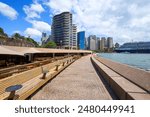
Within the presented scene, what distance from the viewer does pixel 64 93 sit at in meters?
6.00

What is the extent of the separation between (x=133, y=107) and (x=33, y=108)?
7.31 ft

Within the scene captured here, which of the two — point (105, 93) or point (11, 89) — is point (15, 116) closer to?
point (11, 89)

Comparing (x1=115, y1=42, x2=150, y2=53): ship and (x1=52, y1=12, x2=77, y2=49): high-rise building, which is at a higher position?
(x1=52, y1=12, x2=77, y2=49): high-rise building

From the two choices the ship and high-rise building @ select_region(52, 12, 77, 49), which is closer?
high-rise building @ select_region(52, 12, 77, 49)

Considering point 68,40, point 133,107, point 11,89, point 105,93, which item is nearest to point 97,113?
point 133,107

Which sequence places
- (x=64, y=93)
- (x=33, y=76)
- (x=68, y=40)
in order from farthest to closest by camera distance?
(x=68, y=40)
(x=33, y=76)
(x=64, y=93)

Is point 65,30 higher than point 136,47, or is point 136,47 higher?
point 65,30

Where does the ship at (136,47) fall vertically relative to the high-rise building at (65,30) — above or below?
below

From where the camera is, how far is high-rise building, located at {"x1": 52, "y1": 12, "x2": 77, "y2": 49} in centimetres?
13025

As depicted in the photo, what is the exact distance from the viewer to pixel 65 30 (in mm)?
130875

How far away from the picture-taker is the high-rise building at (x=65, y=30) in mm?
130250

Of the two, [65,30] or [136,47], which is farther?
[136,47]

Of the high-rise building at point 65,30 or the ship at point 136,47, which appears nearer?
the high-rise building at point 65,30

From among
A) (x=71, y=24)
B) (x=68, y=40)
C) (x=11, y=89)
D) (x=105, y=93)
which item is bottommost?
(x=105, y=93)
